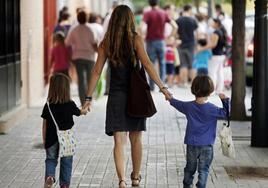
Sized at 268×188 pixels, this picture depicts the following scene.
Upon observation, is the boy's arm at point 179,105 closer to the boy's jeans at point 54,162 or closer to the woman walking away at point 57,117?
the woman walking away at point 57,117

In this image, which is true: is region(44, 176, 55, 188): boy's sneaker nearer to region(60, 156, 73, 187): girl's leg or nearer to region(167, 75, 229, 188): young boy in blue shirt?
region(60, 156, 73, 187): girl's leg

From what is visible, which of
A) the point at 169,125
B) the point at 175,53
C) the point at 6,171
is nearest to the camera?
the point at 6,171

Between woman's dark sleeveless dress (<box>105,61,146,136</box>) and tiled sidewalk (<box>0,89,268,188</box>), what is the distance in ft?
2.32

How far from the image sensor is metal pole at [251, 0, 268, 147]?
39.3ft

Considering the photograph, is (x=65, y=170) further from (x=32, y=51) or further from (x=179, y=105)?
→ (x=32, y=51)

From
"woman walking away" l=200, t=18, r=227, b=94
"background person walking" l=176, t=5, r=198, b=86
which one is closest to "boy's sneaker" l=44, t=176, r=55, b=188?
"woman walking away" l=200, t=18, r=227, b=94

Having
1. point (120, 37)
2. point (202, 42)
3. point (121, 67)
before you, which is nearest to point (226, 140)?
point (121, 67)

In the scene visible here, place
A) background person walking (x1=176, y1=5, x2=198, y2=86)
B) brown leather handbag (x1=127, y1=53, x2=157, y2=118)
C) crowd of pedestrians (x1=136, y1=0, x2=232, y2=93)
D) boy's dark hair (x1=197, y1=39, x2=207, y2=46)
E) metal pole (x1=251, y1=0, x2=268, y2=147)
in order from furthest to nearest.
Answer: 1. background person walking (x1=176, y1=5, x2=198, y2=86)
2. boy's dark hair (x1=197, y1=39, x2=207, y2=46)
3. crowd of pedestrians (x1=136, y1=0, x2=232, y2=93)
4. metal pole (x1=251, y1=0, x2=268, y2=147)
5. brown leather handbag (x1=127, y1=53, x2=157, y2=118)

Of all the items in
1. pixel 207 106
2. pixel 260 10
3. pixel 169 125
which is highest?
pixel 260 10

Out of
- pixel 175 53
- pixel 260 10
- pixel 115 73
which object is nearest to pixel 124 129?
pixel 115 73

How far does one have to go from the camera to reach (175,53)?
24.4 metres

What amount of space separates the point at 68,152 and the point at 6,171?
191 cm

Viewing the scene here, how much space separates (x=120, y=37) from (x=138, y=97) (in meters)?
0.62

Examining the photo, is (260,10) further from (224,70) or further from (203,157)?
(224,70)
